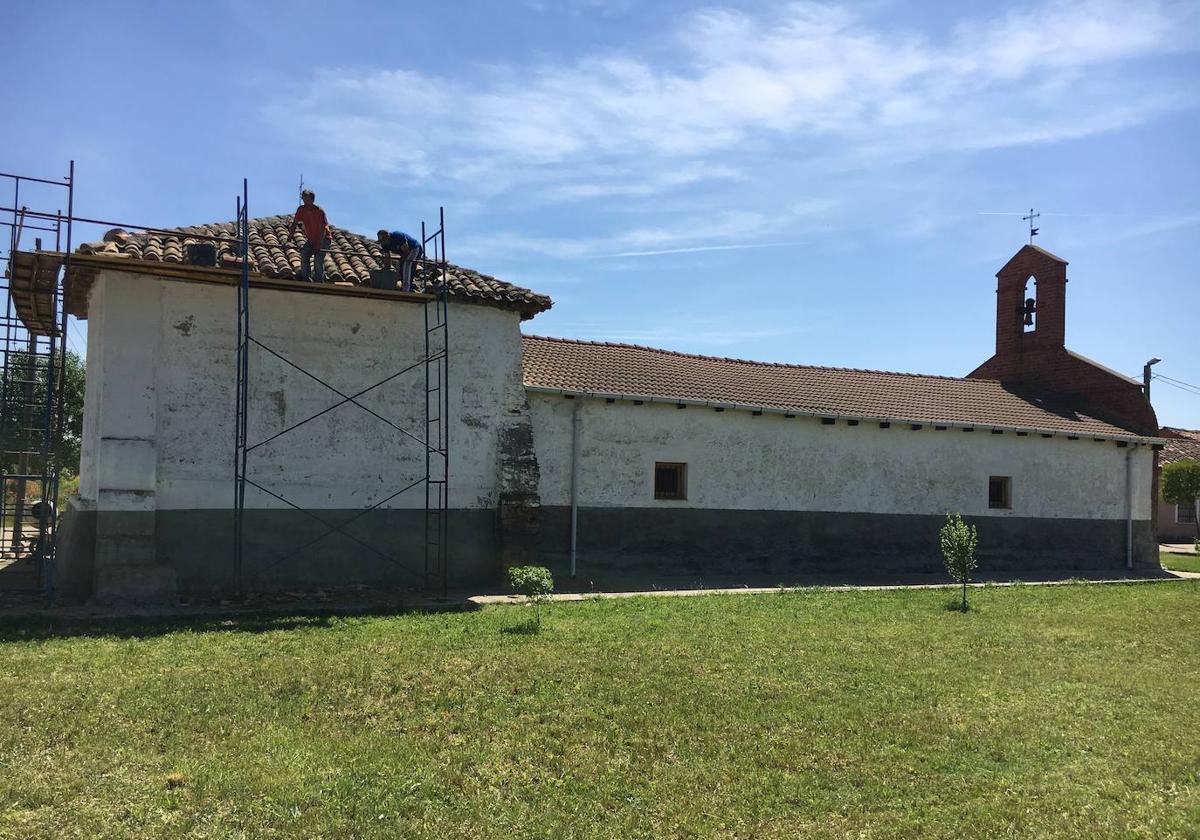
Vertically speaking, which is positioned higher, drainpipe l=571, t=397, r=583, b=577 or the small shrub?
drainpipe l=571, t=397, r=583, b=577

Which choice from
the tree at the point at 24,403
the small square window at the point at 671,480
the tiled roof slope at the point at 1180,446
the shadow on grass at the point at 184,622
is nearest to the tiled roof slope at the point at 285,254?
the tree at the point at 24,403

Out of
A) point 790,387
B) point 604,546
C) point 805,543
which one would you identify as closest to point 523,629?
point 604,546

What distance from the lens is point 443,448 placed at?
1372 cm

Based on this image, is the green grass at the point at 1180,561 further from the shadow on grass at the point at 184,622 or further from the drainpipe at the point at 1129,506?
the shadow on grass at the point at 184,622

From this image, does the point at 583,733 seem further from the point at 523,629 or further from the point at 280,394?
the point at 280,394

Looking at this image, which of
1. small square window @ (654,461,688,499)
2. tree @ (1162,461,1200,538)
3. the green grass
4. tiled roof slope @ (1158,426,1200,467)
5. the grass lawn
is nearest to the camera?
the grass lawn

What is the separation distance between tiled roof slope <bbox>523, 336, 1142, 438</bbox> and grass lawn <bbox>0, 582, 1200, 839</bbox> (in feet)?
22.2

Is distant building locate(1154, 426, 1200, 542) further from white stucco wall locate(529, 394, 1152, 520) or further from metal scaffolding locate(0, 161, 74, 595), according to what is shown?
metal scaffolding locate(0, 161, 74, 595)

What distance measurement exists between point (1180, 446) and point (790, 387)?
25.9 meters

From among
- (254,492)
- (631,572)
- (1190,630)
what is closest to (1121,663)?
(1190,630)

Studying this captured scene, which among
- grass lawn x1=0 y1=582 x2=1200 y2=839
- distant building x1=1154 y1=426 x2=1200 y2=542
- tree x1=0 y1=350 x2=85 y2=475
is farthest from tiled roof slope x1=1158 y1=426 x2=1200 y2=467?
tree x1=0 y1=350 x2=85 y2=475

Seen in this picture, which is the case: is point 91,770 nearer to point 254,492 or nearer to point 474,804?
point 474,804

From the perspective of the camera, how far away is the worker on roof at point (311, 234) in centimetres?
1206

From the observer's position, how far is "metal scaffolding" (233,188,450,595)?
1214 cm
